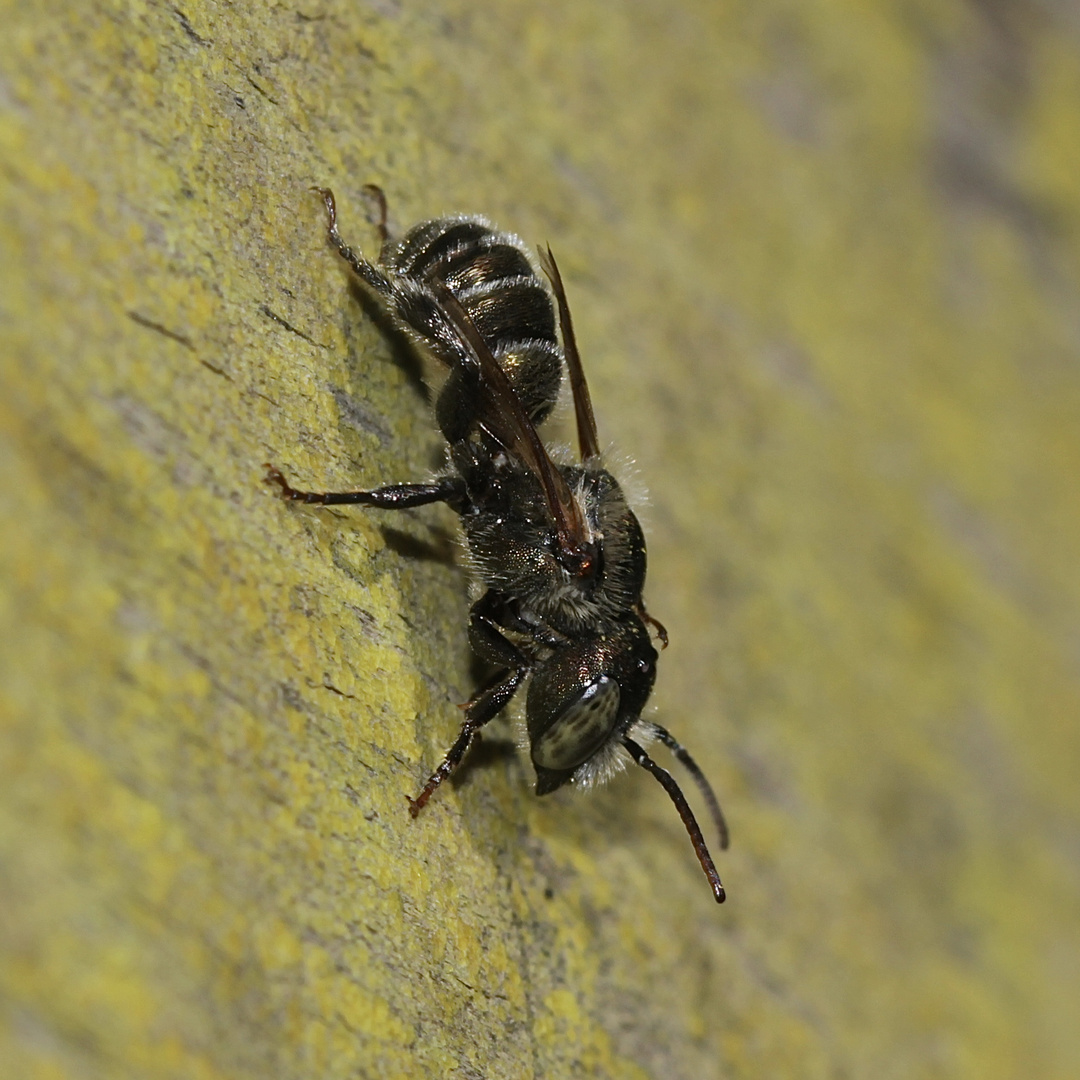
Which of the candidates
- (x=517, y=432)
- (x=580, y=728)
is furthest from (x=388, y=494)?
(x=580, y=728)

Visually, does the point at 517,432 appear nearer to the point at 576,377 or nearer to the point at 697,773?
the point at 576,377

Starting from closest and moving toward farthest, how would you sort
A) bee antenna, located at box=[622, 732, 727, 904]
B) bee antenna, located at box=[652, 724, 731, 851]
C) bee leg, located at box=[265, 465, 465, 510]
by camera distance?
bee leg, located at box=[265, 465, 465, 510], bee antenna, located at box=[622, 732, 727, 904], bee antenna, located at box=[652, 724, 731, 851]

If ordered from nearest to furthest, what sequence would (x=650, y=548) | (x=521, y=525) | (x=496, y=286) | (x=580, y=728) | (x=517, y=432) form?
(x=580, y=728)
(x=517, y=432)
(x=521, y=525)
(x=496, y=286)
(x=650, y=548)

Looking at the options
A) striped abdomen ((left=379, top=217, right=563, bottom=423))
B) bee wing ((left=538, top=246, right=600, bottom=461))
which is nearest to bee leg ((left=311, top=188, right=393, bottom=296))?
striped abdomen ((left=379, top=217, right=563, bottom=423))

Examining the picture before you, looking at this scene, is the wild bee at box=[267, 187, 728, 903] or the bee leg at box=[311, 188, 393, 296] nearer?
the wild bee at box=[267, 187, 728, 903]

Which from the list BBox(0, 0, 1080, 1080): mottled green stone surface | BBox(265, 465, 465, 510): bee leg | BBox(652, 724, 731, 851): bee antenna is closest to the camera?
BBox(0, 0, 1080, 1080): mottled green stone surface

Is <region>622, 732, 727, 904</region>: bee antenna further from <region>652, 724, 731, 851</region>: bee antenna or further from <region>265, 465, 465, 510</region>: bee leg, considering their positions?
<region>265, 465, 465, 510</region>: bee leg

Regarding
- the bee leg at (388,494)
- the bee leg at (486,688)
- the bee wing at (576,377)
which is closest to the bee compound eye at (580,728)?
the bee leg at (486,688)
